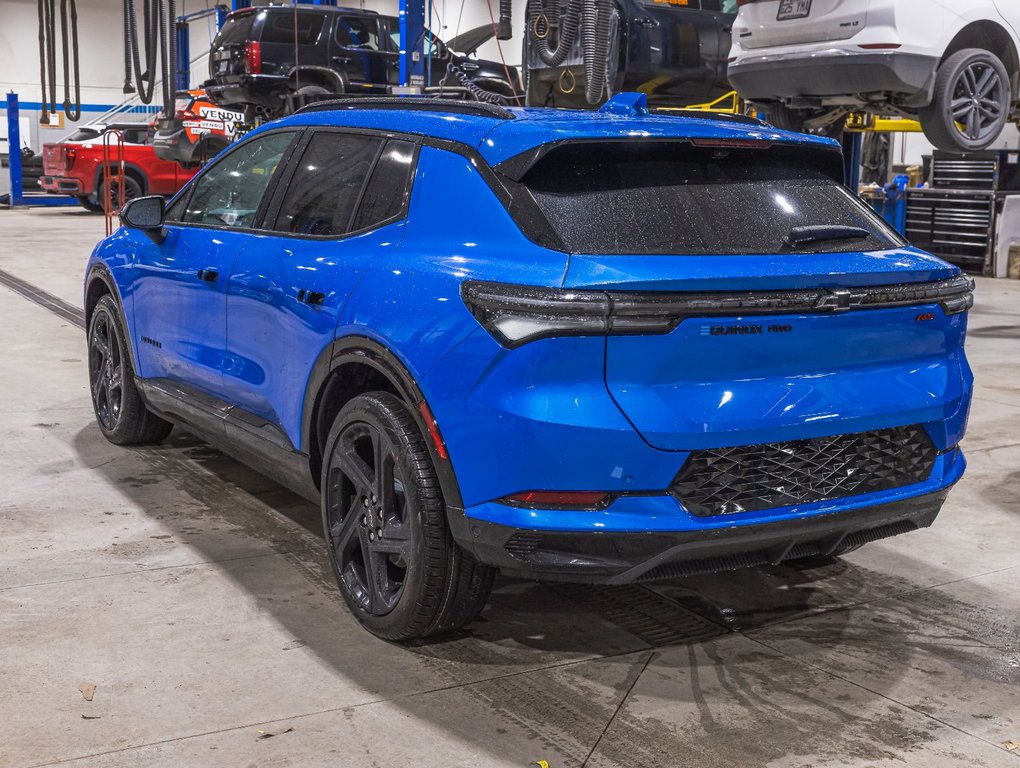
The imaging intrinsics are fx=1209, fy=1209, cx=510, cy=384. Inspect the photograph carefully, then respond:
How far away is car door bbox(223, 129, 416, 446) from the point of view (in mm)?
3713

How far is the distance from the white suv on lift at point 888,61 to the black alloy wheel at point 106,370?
5.66 meters

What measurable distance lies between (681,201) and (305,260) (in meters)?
1.26

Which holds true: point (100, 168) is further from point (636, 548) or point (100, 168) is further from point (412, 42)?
point (636, 548)

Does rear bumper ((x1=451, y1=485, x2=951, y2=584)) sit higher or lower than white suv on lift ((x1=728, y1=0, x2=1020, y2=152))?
lower

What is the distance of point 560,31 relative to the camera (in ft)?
38.2

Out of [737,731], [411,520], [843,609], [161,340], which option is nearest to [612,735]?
[737,731]

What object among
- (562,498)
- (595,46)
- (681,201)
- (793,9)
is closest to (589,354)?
(562,498)

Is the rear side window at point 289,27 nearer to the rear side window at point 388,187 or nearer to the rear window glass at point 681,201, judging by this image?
the rear side window at point 388,187

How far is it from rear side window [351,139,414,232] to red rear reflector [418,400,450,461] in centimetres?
70

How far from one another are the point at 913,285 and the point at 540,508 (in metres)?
1.25

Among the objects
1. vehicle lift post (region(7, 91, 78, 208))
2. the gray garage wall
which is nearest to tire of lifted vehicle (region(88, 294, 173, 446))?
vehicle lift post (region(7, 91, 78, 208))

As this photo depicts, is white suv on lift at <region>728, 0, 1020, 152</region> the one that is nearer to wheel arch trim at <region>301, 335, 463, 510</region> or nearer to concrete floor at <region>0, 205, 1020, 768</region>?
concrete floor at <region>0, 205, 1020, 768</region>

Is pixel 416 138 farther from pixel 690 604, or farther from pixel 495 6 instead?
pixel 495 6

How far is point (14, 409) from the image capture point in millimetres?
6758
